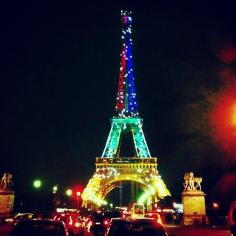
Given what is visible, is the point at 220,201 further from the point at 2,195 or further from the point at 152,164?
the point at 2,195

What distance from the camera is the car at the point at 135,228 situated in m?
8.89

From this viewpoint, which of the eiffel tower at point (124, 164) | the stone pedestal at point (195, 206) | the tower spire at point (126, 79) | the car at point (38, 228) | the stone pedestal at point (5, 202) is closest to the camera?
the car at point (38, 228)

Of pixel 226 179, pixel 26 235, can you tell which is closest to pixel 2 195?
pixel 26 235

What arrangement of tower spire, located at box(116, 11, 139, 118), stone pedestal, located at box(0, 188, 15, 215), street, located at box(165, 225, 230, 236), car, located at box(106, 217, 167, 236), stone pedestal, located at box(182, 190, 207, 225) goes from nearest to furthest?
car, located at box(106, 217, 167, 236), street, located at box(165, 225, 230, 236), stone pedestal, located at box(0, 188, 15, 215), stone pedestal, located at box(182, 190, 207, 225), tower spire, located at box(116, 11, 139, 118)

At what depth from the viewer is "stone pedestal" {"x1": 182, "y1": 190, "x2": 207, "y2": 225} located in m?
37.8

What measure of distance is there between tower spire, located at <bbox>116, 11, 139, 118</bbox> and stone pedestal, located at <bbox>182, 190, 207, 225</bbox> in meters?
50.4

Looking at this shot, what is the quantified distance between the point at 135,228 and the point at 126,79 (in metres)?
88.3

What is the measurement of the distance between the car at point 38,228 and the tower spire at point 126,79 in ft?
258

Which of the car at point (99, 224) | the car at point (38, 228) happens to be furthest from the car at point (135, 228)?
the car at point (99, 224)

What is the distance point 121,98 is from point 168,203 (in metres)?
33.4

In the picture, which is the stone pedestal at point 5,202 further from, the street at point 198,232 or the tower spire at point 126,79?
the tower spire at point 126,79

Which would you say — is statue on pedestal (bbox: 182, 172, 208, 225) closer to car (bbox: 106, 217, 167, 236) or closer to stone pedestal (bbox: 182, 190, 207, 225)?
stone pedestal (bbox: 182, 190, 207, 225)

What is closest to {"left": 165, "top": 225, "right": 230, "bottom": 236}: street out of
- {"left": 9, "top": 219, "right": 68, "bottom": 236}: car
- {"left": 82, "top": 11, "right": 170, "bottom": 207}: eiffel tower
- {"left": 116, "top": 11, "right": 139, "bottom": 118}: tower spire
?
{"left": 9, "top": 219, "right": 68, "bottom": 236}: car

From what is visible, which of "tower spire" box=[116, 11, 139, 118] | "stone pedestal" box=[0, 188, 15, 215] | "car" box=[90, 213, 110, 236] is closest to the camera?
"car" box=[90, 213, 110, 236]
